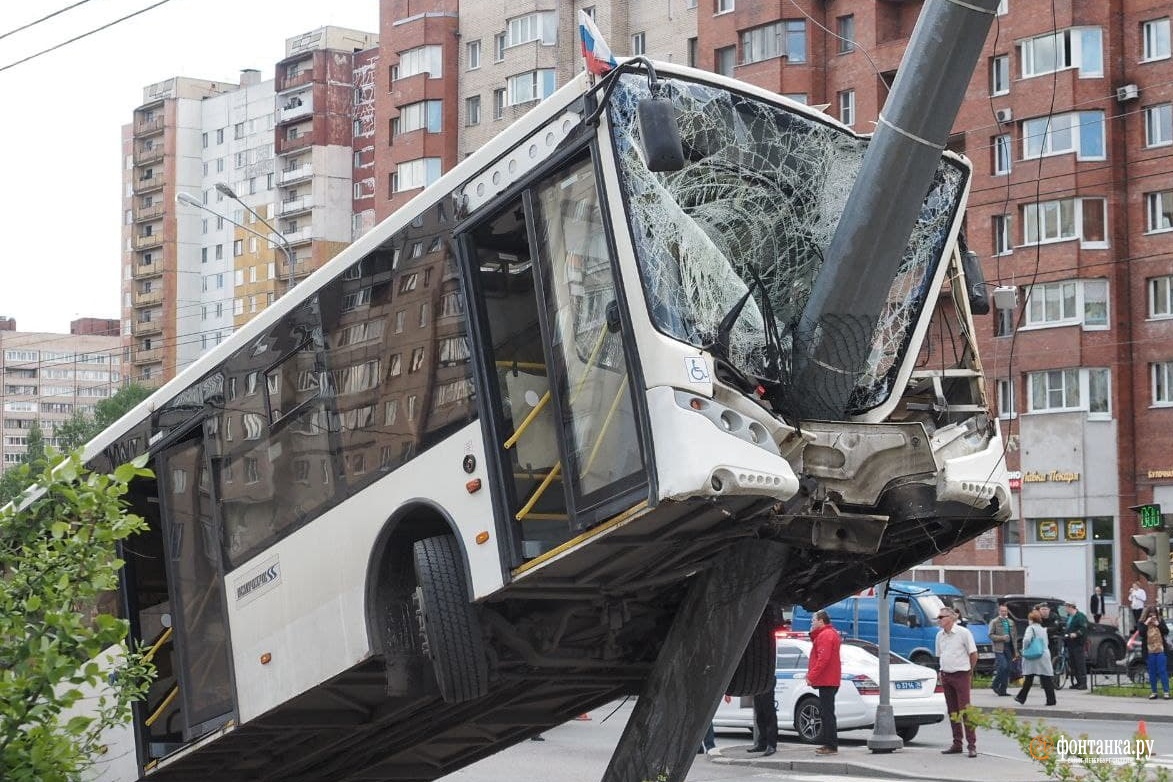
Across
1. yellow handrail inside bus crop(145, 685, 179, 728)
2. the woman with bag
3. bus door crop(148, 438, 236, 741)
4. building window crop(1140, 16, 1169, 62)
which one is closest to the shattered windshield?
bus door crop(148, 438, 236, 741)

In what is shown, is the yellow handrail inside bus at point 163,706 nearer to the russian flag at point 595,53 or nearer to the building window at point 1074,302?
the russian flag at point 595,53

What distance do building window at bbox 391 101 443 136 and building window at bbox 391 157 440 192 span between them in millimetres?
1399

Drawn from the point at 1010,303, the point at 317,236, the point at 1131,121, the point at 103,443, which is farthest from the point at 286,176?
the point at 103,443

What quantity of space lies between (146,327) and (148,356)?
230cm

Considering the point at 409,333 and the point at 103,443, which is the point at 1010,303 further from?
the point at 409,333

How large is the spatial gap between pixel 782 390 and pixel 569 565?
1.37 meters

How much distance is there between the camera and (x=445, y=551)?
9711 mm

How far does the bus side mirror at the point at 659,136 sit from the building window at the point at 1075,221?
46705 mm

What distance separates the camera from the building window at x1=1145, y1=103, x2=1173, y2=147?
52.8 meters

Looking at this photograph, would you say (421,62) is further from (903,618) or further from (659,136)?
(659,136)

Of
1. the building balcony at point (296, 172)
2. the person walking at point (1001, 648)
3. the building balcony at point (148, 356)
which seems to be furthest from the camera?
the building balcony at point (148, 356)

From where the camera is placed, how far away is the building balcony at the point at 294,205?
349 feet

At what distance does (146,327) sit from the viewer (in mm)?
121125

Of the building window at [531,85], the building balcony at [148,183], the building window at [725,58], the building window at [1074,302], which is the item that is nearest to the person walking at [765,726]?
the building window at [1074,302]
